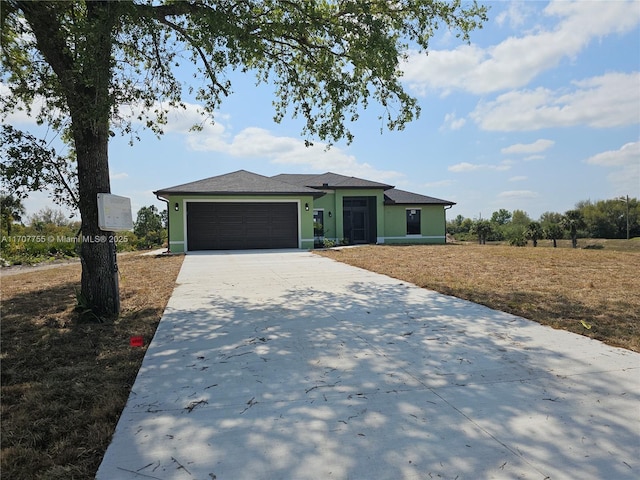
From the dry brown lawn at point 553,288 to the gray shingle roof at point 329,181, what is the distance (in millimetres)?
10052

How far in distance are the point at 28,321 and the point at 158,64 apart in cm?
521

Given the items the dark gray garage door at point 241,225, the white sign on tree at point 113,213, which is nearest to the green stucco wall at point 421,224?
the dark gray garage door at point 241,225

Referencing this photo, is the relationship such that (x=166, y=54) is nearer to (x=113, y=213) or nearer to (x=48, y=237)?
(x=113, y=213)

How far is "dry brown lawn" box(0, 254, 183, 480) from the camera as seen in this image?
6.76ft

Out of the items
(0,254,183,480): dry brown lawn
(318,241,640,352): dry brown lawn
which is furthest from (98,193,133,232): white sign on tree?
(318,241,640,352): dry brown lawn

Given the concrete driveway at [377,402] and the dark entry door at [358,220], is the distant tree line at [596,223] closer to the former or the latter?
the dark entry door at [358,220]

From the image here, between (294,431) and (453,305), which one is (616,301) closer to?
(453,305)

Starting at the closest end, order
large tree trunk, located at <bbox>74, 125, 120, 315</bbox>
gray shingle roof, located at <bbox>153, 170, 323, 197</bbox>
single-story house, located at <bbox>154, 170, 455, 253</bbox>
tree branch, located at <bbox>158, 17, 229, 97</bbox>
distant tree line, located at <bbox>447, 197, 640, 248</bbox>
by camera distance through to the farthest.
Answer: large tree trunk, located at <bbox>74, 125, 120, 315</bbox> → tree branch, located at <bbox>158, 17, 229, 97</bbox> → gray shingle roof, located at <bbox>153, 170, 323, 197</bbox> → single-story house, located at <bbox>154, 170, 455, 253</bbox> → distant tree line, located at <bbox>447, 197, 640, 248</bbox>

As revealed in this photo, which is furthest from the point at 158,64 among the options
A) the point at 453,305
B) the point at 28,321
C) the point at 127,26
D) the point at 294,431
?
the point at 294,431

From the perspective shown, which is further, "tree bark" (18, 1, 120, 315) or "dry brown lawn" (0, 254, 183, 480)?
"tree bark" (18, 1, 120, 315)

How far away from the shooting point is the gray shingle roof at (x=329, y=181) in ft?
68.8

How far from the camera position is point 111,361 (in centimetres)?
353

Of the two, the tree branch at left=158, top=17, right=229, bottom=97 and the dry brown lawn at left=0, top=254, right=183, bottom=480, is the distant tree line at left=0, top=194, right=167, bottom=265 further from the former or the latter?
the tree branch at left=158, top=17, right=229, bottom=97

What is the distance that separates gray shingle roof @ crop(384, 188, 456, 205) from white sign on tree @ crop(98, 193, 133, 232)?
18044 millimetres
